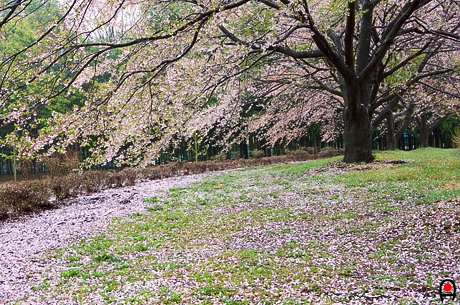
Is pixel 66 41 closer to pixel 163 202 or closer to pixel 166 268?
pixel 166 268

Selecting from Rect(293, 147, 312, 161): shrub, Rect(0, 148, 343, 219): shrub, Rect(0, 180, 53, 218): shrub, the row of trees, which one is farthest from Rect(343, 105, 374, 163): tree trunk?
Rect(293, 147, 312, 161): shrub

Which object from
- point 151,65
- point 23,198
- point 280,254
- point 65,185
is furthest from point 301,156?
point 280,254

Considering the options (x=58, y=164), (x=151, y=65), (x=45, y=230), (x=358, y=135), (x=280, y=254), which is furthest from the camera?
(x=58, y=164)

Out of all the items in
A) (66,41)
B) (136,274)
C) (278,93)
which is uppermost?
(278,93)

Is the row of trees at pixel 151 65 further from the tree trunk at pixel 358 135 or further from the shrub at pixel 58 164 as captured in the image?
the shrub at pixel 58 164

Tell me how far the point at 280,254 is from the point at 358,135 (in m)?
11.5

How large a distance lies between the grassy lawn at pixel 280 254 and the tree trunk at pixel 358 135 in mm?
5398

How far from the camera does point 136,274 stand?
5281 mm

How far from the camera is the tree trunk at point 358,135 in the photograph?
15.5m

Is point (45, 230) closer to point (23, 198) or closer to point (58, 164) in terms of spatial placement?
point (23, 198)

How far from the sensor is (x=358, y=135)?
15.9 metres

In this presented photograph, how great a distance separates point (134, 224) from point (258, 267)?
504cm

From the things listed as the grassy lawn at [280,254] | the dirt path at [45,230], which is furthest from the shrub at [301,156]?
the grassy lawn at [280,254]

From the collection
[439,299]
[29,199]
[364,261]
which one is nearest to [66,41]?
[364,261]
